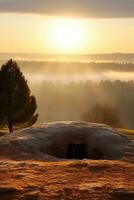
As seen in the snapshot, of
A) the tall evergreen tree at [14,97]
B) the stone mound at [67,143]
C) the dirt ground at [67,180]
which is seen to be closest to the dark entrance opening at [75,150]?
the stone mound at [67,143]

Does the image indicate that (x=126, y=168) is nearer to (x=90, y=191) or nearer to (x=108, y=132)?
(x=90, y=191)

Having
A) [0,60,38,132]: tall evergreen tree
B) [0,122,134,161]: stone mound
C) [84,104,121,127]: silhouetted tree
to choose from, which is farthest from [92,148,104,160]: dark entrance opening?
[84,104,121,127]: silhouetted tree

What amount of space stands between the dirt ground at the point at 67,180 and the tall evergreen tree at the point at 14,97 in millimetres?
28595

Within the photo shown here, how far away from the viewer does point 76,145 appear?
76.2 ft

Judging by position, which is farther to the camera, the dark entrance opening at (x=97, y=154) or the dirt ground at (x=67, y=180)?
the dark entrance opening at (x=97, y=154)

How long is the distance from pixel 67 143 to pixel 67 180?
8153 millimetres

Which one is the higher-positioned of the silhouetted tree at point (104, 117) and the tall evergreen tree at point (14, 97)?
the tall evergreen tree at point (14, 97)

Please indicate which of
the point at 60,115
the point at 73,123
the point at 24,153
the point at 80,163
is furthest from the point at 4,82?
the point at 60,115

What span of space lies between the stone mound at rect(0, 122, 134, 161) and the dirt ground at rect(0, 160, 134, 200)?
236cm

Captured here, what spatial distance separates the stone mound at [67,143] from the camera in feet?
67.3

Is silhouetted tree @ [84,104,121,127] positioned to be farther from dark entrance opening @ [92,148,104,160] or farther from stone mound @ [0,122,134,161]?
dark entrance opening @ [92,148,104,160]

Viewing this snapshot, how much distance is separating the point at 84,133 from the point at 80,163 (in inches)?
244

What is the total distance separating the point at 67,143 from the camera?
23.0 m

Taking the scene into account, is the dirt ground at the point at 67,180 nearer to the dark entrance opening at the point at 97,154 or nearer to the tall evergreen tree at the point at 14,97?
the dark entrance opening at the point at 97,154
